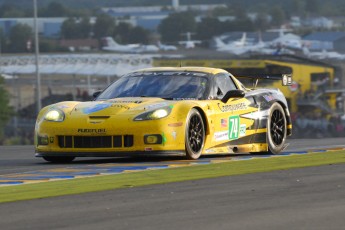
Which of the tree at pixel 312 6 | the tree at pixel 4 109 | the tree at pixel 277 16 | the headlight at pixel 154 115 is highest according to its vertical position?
the tree at pixel 312 6

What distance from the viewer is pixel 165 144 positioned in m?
→ 13.0

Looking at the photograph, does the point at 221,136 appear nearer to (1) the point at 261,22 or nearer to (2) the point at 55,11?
(1) the point at 261,22

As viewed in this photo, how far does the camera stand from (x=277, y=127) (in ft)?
49.4

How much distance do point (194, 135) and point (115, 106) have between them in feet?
3.00

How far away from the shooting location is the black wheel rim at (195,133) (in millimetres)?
13328

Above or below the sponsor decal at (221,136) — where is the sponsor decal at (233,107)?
above

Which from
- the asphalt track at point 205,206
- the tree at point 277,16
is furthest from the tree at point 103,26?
the asphalt track at point 205,206

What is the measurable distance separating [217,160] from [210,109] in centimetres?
80

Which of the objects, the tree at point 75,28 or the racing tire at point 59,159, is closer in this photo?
the racing tire at point 59,159

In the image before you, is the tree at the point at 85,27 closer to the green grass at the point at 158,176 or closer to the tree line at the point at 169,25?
the tree line at the point at 169,25

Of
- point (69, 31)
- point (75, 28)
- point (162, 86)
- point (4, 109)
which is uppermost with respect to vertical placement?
point (75, 28)

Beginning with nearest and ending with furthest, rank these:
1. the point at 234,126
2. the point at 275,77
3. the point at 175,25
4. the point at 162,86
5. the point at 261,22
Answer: the point at 162,86 < the point at 234,126 < the point at 275,77 < the point at 261,22 < the point at 175,25

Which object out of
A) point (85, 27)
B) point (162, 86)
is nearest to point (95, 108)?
point (162, 86)

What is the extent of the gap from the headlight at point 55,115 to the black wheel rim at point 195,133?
4.50 feet
